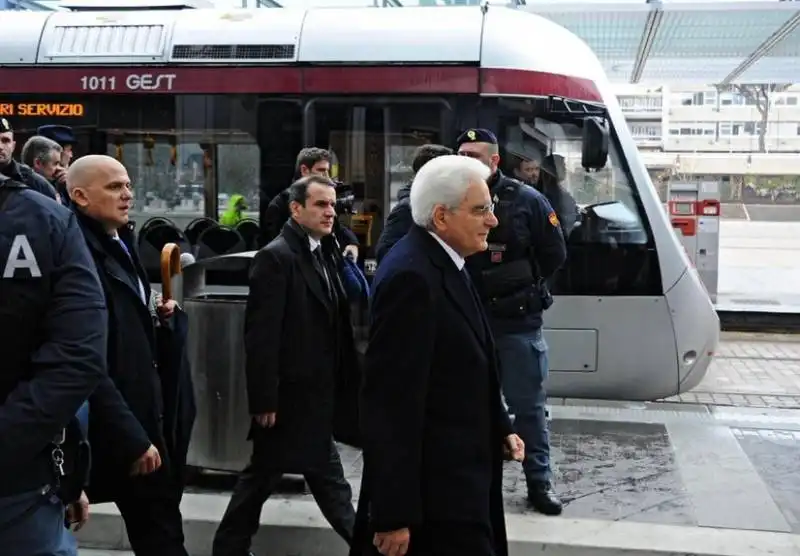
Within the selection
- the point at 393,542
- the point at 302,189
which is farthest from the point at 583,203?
the point at 393,542

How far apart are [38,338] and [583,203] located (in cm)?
547

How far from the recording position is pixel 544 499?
513cm

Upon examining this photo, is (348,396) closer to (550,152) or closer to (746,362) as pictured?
(550,152)

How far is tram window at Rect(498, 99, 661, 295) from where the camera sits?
7297 millimetres

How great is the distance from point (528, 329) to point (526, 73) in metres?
2.68

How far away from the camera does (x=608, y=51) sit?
42.8 ft

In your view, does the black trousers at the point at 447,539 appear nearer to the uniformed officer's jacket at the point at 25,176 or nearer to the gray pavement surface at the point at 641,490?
the uniformed officer's jacket at the point at 25,176

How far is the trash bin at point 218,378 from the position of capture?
5156mm

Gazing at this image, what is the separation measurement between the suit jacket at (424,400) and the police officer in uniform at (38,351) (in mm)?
817

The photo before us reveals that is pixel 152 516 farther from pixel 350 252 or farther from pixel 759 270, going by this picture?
pixel 759 270

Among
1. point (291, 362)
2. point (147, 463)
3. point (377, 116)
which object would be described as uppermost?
point (377, 116)

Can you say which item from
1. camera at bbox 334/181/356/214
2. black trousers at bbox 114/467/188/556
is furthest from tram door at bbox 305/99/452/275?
black trousers at bbox 114/467/188/556

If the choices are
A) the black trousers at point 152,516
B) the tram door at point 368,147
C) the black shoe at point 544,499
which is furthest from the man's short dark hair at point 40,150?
the black shoe at point 544,499

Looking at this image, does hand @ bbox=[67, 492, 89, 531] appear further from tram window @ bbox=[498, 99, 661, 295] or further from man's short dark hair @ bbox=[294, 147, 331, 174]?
tram window @ bbox=[498, 99, 661, 295]
